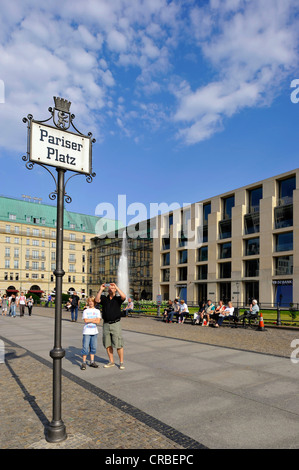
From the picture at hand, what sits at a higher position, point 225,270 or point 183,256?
point 183,256

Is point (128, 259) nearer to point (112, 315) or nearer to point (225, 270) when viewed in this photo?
point (225, 270)

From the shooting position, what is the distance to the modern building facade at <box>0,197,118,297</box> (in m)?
82.4

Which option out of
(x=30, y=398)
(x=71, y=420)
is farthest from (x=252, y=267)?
(x=71, y=420)

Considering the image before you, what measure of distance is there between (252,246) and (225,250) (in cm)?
467

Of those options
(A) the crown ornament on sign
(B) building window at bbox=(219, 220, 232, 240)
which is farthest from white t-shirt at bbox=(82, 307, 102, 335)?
(B) building window at bbox=(219, 220, 232, 240)

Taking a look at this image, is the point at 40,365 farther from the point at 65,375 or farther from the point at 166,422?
the point at 166,422

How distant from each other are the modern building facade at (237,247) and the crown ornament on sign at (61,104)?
33.6 metres

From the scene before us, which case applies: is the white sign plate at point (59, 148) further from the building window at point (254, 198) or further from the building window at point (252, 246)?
the building window at point (254, 198)

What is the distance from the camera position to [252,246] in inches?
1768

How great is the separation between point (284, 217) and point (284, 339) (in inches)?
1187

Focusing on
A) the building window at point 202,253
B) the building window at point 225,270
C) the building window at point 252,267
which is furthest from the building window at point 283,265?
the building window at point 202,253

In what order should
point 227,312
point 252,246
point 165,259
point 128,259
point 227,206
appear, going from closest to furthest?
point 227,312
point 252,246
point 227,206
point 165,259
point 128,259
